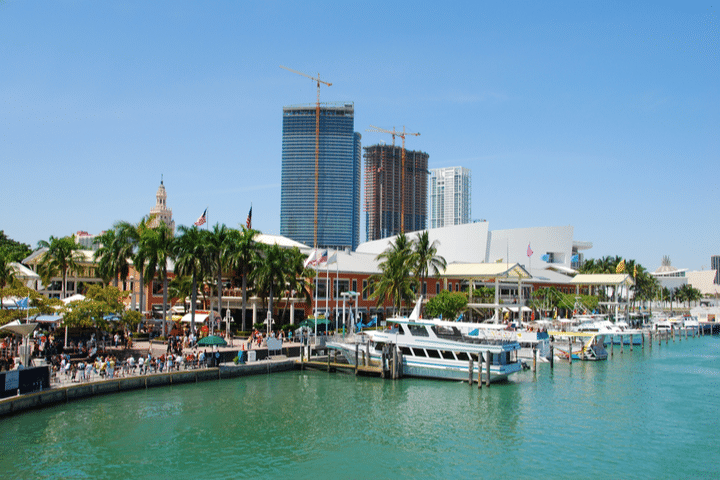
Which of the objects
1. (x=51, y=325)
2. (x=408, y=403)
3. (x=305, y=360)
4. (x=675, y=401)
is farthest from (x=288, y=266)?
(x=675, y=401)

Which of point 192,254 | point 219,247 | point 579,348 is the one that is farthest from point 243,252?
point 579,348

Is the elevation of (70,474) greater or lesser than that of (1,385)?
lesser

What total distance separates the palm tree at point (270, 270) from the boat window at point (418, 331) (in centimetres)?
1895

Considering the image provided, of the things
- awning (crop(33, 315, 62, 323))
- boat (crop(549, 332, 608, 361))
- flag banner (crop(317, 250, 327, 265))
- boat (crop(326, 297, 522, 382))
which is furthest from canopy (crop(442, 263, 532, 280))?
awning (crop(33, 315, 62, 323))

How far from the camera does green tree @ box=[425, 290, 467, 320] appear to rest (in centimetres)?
7675

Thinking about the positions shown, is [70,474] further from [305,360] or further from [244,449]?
[305,360]

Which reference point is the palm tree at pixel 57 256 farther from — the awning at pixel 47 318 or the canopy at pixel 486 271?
the canopy at pixel 486 271

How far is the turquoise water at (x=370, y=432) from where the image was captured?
26.8 m

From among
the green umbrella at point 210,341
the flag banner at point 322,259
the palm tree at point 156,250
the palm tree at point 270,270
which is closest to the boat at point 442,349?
the flag banner at point 322,259

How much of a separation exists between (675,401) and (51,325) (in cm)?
5670

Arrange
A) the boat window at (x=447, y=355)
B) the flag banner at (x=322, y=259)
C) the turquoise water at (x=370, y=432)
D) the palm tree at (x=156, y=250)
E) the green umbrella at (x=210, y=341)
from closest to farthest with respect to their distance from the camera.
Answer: the turquoise water at (x=370, y=432) → the green umbrella at (x=210, y=341) → the boat window at (x=447, y=355) → the flag banner at (x=322, y=259) → the palm tree at (x=156, y=250)

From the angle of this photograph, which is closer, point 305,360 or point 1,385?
point 1,385

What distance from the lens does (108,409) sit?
35.6 meters

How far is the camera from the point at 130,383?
134ft
